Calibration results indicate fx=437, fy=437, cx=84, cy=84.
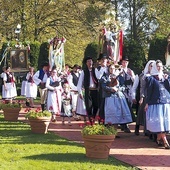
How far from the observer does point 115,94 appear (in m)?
10.0

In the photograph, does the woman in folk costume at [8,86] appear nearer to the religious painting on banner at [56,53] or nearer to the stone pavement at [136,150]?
the religious painting on banner at [56,53]

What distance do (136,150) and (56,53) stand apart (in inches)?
292

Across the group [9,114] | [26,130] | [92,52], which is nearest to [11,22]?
[92,52]

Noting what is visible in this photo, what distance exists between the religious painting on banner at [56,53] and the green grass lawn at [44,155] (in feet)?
17.3

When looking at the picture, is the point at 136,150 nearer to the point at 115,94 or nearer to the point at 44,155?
the point at 115,94

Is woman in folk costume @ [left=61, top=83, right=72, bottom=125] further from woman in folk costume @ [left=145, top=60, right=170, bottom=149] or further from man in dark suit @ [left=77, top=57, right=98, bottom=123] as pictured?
woman in folk costume @ [left=145, top=60, right=170, bottom=149]

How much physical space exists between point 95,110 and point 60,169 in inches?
187

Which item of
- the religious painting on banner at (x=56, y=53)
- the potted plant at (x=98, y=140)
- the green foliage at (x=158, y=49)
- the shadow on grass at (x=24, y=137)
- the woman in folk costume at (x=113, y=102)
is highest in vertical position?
the green foliage at (x=158, y=49)

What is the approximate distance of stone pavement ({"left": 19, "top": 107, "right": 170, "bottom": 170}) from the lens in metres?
7.42

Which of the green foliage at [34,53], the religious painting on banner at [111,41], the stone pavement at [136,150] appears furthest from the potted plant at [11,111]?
the green foliage at [34,53]

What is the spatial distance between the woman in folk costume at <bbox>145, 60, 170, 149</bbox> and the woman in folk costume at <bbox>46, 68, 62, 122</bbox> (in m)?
4.31

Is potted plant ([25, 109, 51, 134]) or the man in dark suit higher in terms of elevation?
the man in dark suit

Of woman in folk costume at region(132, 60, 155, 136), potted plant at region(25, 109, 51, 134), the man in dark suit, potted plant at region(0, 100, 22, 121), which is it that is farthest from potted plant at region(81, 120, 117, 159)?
potted plant at region(0, 100, 22, 121)

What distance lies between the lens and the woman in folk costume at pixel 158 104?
884 centimetres
